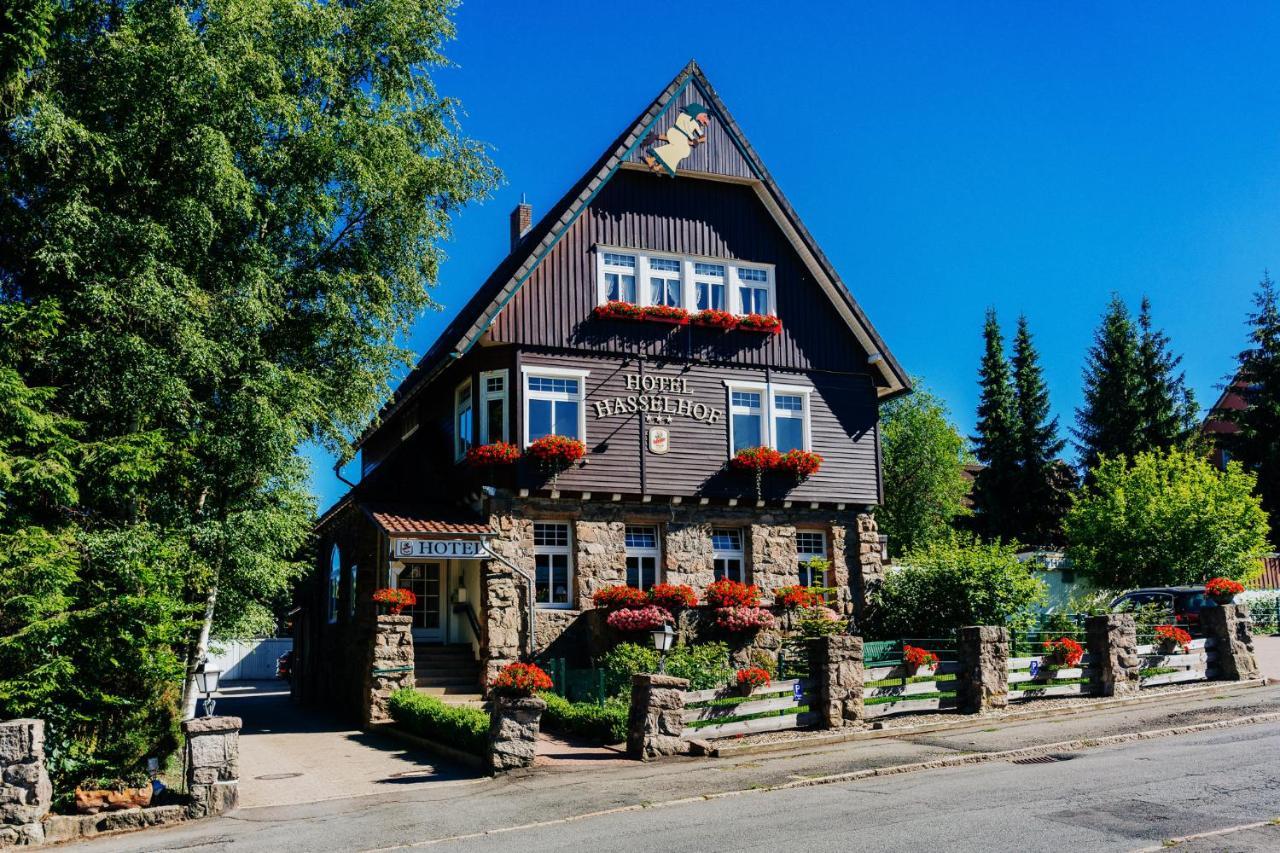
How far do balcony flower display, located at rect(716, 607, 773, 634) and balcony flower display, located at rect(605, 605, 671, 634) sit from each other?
119 cm

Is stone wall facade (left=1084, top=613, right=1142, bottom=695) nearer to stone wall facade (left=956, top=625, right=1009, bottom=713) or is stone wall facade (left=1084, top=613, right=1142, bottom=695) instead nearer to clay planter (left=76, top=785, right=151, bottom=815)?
stone wall facade (left=956, top=625, right=1009, bottom=713)

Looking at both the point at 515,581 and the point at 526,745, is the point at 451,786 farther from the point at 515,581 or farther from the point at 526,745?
the point at 515,581

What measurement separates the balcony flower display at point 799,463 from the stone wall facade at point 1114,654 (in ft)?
22.3

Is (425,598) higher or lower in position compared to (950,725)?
higher

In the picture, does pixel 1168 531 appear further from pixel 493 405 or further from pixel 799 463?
pixel 493 405

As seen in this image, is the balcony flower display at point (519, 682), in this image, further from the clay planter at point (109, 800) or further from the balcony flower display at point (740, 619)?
the balcony flower display at point (740, 619)

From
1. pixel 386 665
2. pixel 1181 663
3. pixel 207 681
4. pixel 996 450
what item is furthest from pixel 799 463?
pixel 996 450

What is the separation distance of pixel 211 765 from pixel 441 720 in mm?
4317

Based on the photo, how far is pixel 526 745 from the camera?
1437cm

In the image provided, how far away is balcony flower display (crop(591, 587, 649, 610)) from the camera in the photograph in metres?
21.7

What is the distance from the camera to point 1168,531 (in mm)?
29078

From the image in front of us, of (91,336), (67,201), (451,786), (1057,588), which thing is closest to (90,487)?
(91,336)

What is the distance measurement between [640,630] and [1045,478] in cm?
2597

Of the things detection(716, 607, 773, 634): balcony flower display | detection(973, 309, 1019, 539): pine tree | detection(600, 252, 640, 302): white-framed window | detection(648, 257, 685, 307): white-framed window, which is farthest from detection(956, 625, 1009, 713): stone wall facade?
detection(973, 309, 1019, 539): pine tree
